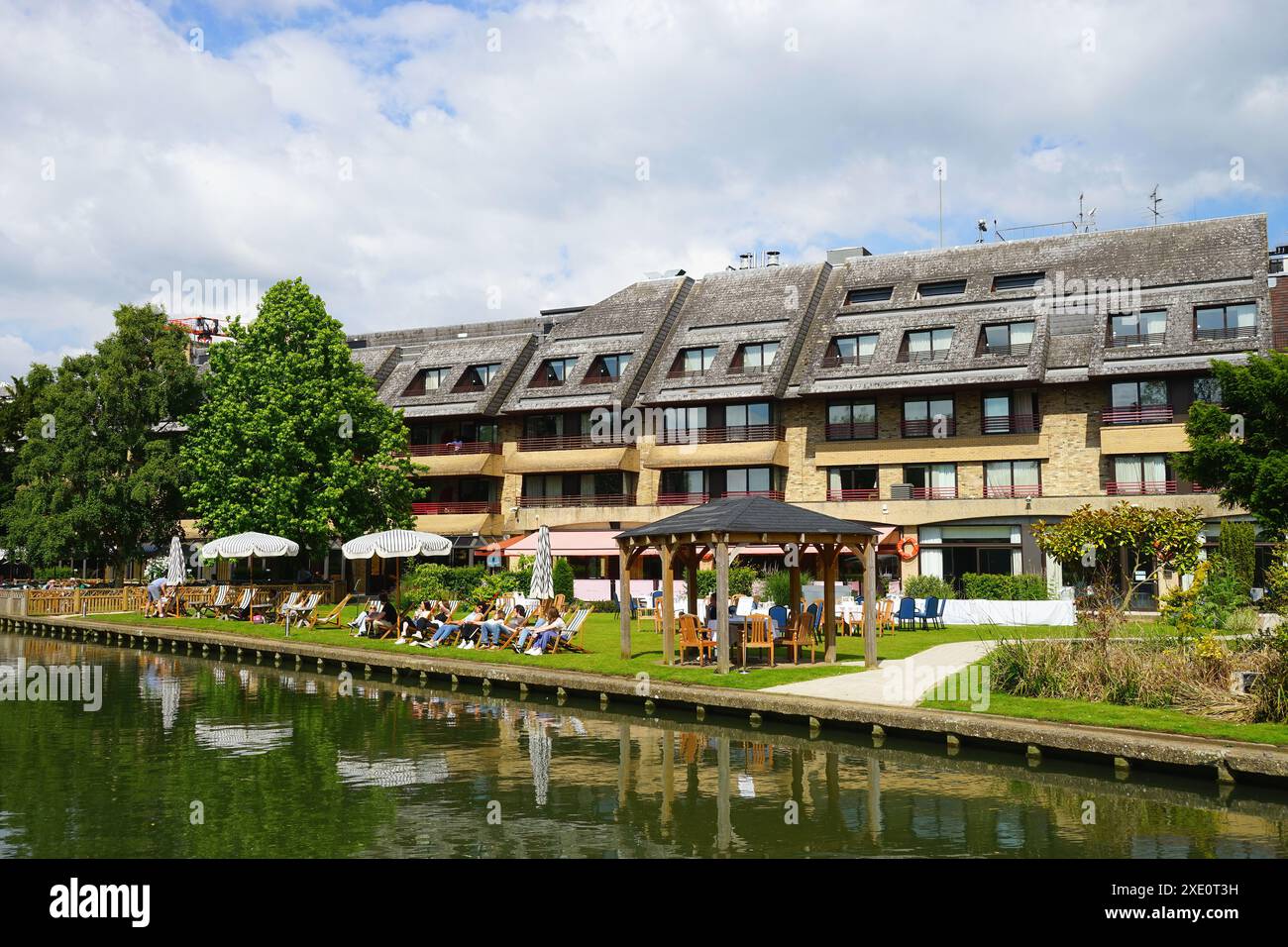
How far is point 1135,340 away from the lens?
1700 inches

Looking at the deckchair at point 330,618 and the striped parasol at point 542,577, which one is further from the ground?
the striped parasol at point 542,577

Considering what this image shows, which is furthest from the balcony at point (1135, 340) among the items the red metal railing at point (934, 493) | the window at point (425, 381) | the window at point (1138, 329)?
the window at point (425, 381)

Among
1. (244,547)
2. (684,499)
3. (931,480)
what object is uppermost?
(931,480)

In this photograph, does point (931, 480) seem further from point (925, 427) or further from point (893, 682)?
point (893, 682)

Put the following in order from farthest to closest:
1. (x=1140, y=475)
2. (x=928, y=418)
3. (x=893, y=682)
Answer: (x=928, y=418)
(x=1140, y=475)
(x=893, y=682)

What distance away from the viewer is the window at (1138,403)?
41875mm

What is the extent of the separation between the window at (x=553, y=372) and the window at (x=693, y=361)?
523cm

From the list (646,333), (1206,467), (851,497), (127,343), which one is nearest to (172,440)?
(127,343)

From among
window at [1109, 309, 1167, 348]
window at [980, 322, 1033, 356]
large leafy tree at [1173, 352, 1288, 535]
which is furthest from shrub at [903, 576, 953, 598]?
window at [1109, 309, 1167, 348]

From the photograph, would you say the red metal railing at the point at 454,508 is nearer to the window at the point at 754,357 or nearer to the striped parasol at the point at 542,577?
the window at the point at 754,357

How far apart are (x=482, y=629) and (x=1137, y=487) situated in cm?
2679

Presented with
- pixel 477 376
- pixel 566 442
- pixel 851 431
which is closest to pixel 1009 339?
pixel 851 431
